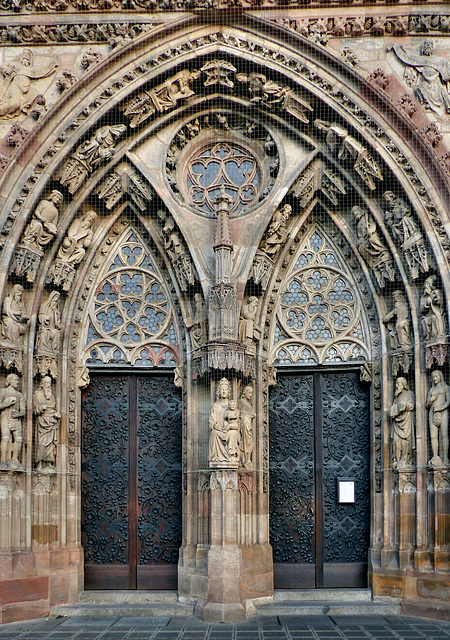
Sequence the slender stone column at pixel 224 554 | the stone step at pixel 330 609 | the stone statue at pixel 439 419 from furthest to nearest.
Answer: the stone step at pixel 330 609
the stone statue at pixel 439 419
the slender stone column at pixel 224 554

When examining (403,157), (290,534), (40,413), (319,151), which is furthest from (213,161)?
(290,534)

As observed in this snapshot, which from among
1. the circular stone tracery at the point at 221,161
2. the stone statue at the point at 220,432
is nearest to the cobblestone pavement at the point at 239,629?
the stone statue at the point at 220,432

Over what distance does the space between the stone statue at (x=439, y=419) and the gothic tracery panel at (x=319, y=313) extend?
1434mm

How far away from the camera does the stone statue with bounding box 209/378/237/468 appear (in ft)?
34.6

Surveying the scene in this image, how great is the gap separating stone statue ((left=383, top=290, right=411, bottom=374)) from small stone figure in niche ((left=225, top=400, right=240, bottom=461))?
2.28 m

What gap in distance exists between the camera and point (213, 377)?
431 inches

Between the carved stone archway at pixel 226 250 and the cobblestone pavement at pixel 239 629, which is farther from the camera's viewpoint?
the carved stone archway at pixel 226 250

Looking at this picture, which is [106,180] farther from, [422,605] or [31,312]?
[422,605]

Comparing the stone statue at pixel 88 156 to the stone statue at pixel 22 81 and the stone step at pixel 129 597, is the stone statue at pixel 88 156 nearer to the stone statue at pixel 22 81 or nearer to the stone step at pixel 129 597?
the stone statue at pixel 22 81

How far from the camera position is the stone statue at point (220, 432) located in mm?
10531

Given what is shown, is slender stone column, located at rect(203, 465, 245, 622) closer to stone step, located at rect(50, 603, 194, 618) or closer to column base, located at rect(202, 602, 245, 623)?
column base, located at rect(202, 602, 245, 623)

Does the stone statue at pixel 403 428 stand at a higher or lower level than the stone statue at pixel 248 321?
lower

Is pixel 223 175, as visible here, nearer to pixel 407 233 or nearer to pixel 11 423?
pixel 407 233

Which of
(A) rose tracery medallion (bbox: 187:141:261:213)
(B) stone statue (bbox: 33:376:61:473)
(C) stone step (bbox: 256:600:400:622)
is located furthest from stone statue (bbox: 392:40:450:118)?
(C) stone step (bbox: 256:600:400:622)
